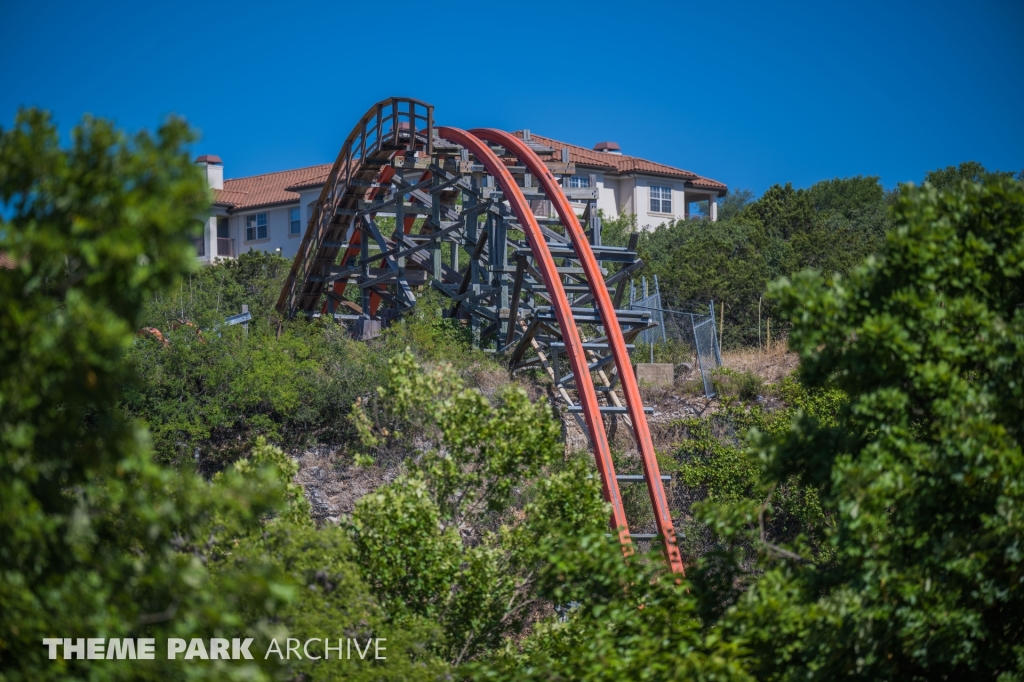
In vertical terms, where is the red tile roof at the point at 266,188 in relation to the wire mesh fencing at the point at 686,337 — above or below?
above

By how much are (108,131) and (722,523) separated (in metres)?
4.93

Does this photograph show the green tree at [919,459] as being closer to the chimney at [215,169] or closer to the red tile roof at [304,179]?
the red tile roof at [304,179]

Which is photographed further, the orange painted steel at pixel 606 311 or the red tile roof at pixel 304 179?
the red tile roof at pixel 304 179

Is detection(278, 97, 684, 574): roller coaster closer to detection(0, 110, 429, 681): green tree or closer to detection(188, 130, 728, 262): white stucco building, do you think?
detection(0, 110, 429, 681): green tree

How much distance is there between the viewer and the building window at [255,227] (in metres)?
47.5

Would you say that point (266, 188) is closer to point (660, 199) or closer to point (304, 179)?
point (304, 179)

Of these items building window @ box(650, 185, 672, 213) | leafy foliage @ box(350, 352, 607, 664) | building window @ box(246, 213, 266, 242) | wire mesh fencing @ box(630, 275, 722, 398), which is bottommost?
leafy foliage @ box(350, 352, 607, 664)

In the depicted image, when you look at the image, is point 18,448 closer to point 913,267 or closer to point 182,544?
point 182,544

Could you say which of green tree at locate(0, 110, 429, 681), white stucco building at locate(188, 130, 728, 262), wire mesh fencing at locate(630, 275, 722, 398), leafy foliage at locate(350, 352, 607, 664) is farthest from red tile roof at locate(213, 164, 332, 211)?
green tree at locate(0, 110, 429, 681)

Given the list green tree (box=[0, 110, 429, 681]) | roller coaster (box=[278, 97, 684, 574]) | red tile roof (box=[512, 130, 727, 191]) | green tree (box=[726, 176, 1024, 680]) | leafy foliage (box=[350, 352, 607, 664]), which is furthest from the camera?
red tile roof (box=[512, 130, 727, 191])

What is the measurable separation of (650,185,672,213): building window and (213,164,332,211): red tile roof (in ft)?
46.0

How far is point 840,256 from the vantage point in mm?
29531

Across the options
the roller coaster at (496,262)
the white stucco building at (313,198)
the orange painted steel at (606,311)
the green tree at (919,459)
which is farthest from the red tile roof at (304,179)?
the green tree at (919,459)

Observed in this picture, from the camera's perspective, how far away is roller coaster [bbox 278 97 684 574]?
52.6 ft
